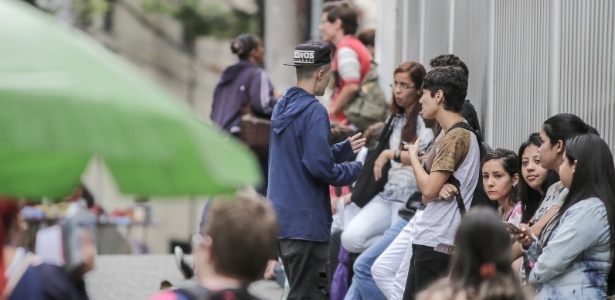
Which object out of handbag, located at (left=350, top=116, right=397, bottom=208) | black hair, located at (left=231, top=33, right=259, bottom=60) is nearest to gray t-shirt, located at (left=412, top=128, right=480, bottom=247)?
handbag, located at (left=350, top=116, right=397, bottom=208)

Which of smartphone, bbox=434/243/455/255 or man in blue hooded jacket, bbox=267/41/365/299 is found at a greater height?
man in blue hooded jacket, bbox=267/41/365/299

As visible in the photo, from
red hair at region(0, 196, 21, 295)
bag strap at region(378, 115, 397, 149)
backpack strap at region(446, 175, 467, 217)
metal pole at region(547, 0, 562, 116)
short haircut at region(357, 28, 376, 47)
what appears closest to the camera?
red hair at region(0, 196, 21, 295)

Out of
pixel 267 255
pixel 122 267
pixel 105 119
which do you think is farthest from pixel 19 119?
pixel 122 267

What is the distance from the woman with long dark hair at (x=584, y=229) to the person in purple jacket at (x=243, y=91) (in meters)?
5.76

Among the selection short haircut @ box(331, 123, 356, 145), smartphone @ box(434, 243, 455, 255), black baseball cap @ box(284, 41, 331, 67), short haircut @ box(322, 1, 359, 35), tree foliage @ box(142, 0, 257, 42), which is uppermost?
tree foliage @ box(142, 0, 257, 42)

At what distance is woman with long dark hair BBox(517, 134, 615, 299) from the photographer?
6.93m

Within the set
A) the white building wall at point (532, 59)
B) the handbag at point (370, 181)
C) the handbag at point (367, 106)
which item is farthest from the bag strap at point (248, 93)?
the handbag at point (370, 181)

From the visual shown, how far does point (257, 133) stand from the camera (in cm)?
1262

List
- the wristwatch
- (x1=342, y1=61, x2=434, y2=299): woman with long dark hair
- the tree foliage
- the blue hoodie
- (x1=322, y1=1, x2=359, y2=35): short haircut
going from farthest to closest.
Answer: the tree foliage
(x1=322, y1=1, x2=359, y2=35): short haircut
(x1=342, y1=61, x2=434, y2=299): woman with long dark hair
the wristwatch
the blue hoodie

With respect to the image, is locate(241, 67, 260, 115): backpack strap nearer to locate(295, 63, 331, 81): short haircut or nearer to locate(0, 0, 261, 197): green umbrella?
locate(295, 63, 331, 81): short haircut

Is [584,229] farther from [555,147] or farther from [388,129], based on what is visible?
[388,129]

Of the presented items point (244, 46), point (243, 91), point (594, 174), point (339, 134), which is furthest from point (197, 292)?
point (244, 46)

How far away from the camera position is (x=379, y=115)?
508 inches

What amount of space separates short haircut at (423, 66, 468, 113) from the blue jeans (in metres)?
1.99
